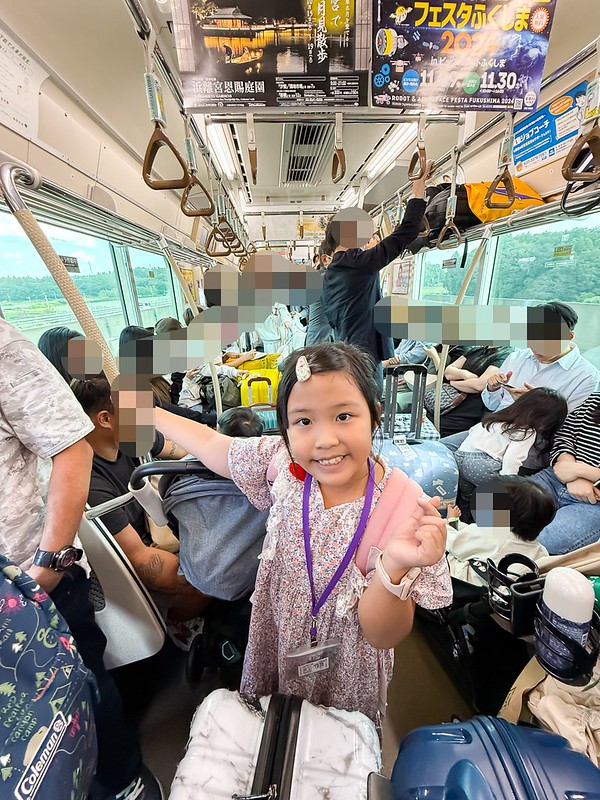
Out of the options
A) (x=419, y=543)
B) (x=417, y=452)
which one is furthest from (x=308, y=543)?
(x=417, y=452)

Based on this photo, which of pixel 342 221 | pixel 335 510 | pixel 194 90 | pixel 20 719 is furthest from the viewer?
pixel 342 221

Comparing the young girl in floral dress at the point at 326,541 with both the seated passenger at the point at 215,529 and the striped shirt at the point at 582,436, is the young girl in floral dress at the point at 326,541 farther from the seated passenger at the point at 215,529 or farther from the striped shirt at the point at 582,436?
the striped shirt at the point at 582,436

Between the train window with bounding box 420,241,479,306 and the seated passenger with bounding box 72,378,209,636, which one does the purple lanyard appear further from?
the train window with bounding box 420,241,479,306

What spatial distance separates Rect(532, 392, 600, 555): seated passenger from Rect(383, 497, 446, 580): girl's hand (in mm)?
1591

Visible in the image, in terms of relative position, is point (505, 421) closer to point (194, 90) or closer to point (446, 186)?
point (446, 186)

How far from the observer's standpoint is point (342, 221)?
1666mm

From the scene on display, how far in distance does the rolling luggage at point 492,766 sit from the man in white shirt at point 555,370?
118cm

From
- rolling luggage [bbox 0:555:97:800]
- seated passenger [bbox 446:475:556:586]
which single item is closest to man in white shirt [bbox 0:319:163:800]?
rolling luggage [bbox 0:555:97:800]

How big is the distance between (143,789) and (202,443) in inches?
52.5

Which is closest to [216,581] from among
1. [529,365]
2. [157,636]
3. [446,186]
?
[157,636]

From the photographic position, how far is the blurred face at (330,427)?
0.83 meters

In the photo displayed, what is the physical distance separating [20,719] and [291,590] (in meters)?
0.62

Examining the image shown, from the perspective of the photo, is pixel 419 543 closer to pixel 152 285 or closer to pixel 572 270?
pixel 572 270

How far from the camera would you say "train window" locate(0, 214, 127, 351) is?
7.11 feet
